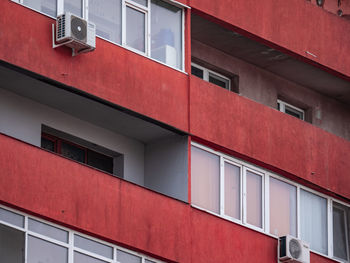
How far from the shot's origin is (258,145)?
82.7 ft

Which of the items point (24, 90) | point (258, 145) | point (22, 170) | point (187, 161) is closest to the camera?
point (22, 170)

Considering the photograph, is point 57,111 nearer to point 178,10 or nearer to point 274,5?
point 178,10

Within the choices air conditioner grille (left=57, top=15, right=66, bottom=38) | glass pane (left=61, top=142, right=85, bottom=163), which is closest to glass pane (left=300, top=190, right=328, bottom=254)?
glass pane (left=61, top=142, right=85, bottom=163)

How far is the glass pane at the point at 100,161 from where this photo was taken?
23.7m

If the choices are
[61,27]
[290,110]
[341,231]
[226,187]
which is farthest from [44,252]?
[290,110]

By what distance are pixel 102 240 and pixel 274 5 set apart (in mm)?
7258

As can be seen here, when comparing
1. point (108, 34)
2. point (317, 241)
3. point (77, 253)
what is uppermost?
point (108, 34)

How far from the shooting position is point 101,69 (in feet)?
73.2

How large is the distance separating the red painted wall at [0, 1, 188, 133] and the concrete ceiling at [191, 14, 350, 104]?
6.77 ft

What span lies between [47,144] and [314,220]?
6438 mm

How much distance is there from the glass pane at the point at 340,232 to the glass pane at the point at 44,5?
839 centimetres

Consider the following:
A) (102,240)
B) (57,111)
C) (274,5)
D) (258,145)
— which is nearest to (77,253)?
(102,240)

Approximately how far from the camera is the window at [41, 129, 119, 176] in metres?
22.9

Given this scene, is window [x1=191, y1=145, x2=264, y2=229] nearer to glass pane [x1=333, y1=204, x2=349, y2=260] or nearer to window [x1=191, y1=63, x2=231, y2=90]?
window [x1=191, y1=63, x2=231, y2=90]
